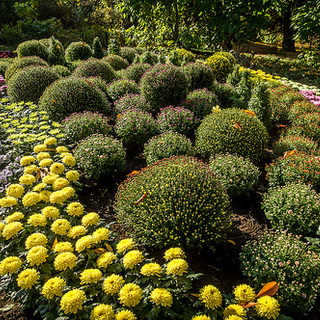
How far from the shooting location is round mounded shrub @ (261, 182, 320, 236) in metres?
3.24

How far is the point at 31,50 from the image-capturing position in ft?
32.5

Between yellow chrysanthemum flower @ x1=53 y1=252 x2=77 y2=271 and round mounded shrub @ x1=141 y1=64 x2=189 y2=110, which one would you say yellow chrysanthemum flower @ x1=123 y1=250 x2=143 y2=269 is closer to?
yellow chrysanthemum flower @ x1=53 y1=252 x2=77 y2=271

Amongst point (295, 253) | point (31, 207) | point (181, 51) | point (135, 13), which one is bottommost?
point (295, 253)

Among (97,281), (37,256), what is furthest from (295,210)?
(37,256)

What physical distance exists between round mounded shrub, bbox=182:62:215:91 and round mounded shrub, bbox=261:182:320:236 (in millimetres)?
4347

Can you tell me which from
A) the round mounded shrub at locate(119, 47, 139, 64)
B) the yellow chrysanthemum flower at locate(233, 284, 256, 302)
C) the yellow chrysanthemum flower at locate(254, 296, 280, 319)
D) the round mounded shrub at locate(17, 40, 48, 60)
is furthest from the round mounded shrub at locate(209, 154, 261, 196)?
the round mounded shrub at locate(17, 40, 48, 60)

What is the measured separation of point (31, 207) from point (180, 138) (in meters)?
2.55

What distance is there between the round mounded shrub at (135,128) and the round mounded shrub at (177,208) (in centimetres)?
196

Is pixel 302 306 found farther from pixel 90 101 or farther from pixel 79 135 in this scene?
pixel 90 101

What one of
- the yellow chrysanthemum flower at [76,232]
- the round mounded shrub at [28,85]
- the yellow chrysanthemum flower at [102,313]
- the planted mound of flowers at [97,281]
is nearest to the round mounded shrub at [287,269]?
the planted mound of flowers at [97,281]

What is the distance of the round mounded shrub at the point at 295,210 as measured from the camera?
127 inches

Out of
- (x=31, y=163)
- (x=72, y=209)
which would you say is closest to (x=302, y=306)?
(x=72, y=209)

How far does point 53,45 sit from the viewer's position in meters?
10.1

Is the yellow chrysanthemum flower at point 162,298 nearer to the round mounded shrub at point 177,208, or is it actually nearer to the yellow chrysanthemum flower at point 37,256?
the round mounded shrub at point 177,208
